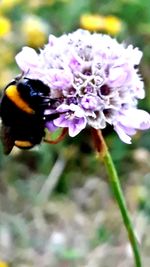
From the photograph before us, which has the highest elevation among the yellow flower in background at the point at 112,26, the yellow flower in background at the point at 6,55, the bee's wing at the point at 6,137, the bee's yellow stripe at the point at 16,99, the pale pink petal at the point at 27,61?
the yellow flower in background at the point at 112,26

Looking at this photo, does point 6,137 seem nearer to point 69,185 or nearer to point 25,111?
point 25,111

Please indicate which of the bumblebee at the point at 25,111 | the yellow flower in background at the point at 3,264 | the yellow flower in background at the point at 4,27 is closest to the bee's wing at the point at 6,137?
the bumblebee at the point at 25,111

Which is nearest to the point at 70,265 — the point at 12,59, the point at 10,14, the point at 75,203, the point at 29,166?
the point at 75,203

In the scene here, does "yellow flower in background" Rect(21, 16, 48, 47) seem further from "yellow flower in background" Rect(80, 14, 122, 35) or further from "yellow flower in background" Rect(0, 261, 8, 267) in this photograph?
"yellow flower in background" Rect(0, 261, 8, 267)

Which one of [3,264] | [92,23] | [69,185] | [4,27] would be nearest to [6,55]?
[4,27]

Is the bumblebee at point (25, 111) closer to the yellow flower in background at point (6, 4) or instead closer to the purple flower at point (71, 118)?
the purple flower at point (71, 118)

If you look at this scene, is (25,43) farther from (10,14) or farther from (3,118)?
(3,118)
